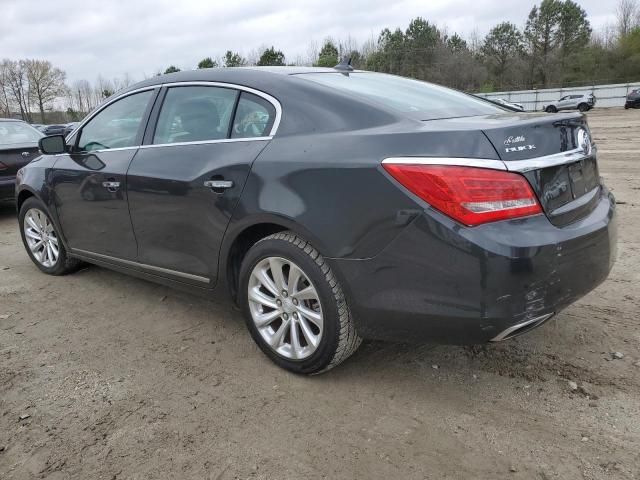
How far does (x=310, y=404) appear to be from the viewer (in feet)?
8.93

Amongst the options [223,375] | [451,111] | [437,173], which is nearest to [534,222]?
[437,173]

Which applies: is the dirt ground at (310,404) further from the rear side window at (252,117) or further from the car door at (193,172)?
the rear side window at (252,117)

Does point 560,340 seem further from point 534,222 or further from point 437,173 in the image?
point 437,173

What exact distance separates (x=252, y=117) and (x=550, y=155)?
5.18ft

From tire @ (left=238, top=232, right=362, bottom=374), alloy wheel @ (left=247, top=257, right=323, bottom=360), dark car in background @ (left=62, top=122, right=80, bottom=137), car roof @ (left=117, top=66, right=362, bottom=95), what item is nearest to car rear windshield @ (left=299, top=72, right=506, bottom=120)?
car roof @ (left=117, top=66, right=362, bottom=95)

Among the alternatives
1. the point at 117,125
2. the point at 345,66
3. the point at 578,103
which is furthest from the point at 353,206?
the point at 578,103

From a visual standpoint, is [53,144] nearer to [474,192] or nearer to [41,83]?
[474,192]

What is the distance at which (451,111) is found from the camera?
2957 mm

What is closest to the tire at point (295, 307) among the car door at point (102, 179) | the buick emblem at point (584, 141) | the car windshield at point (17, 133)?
the car door at point (102, 179)

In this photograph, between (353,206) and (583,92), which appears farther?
(583,92)

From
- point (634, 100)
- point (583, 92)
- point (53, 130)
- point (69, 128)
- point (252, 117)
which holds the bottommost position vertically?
point (634, 100)

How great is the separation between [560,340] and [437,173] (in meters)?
1.58

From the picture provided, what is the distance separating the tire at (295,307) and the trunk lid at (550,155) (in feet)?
3.21

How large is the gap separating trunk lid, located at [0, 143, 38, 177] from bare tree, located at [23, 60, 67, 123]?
3263 inches
